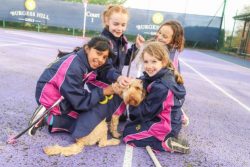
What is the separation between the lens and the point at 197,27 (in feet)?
82.5

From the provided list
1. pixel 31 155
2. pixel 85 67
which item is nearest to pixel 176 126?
pixel 85 67

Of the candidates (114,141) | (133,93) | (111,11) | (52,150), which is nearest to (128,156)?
(114,141)

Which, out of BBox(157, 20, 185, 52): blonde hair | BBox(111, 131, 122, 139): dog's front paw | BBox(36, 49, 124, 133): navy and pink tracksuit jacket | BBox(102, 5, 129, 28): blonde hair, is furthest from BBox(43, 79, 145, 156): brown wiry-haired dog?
BBox(102, 5, 129, 28): blonde hair

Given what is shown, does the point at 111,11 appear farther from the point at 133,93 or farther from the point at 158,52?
the point at 133,93

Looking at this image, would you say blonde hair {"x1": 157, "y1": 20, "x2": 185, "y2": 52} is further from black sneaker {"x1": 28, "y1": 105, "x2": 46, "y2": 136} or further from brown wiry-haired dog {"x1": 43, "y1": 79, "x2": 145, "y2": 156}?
black sneaker {"x1": 28, "y1": 105, "x2": 46, "y2": 136}

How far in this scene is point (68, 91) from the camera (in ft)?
10.3

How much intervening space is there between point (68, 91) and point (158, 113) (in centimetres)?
93

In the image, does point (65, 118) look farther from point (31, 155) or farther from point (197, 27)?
point (197, 27)

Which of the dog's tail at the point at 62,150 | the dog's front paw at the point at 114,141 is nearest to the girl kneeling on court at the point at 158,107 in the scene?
the dog's front paw at the point at 114,141

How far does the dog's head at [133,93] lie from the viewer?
A: 3244mm

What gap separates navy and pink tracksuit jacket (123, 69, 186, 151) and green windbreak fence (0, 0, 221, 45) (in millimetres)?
21771

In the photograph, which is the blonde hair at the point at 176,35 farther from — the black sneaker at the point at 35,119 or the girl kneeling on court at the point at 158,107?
the black sneaker at the point at 35,119

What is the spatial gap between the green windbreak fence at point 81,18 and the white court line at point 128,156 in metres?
21.9

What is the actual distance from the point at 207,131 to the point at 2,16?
23.6 meters
